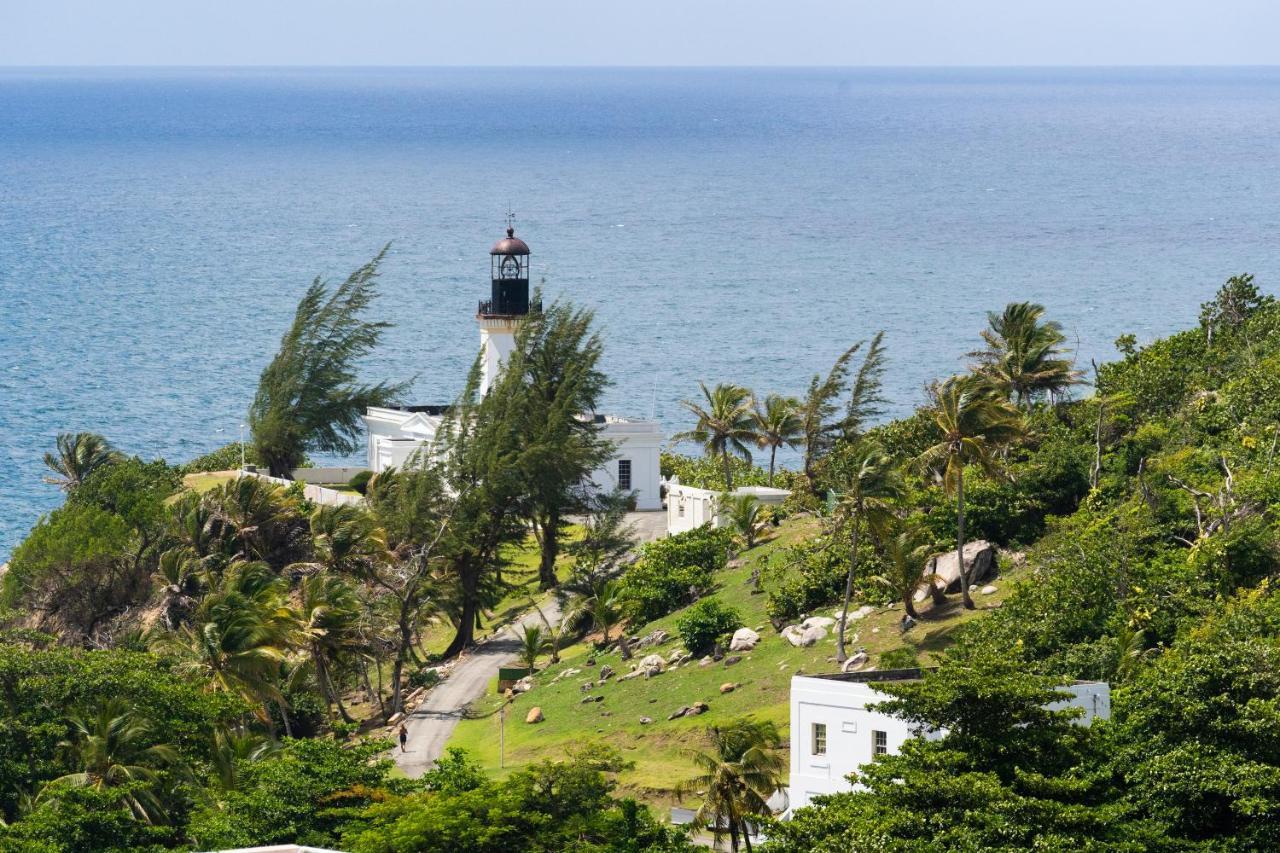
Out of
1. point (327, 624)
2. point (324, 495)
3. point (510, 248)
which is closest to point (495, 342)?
point (510, 248)

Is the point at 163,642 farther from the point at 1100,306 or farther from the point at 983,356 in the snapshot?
the point at 1100,306

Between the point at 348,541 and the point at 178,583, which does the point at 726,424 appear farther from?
the point at 178,583

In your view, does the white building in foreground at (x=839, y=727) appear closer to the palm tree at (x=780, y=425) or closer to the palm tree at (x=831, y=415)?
the palm tree at (x=831, y=415)

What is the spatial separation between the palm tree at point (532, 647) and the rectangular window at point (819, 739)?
1818cm

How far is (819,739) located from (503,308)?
41680 millimetres

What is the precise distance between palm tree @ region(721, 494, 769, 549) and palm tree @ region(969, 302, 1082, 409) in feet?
26.1

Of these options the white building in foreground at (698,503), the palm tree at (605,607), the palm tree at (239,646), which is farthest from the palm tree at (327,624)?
the white building in foreground at (698,503)

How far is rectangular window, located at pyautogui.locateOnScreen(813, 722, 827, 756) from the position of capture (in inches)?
1609

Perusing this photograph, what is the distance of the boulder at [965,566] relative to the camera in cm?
5406

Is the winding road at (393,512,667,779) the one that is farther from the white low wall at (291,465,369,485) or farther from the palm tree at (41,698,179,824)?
the white low wall at (291,465,369,485)

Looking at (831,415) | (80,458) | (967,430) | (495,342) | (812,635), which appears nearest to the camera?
(967,430)

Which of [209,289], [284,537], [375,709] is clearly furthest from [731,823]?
[209,289]

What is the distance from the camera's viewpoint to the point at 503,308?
80562 mm

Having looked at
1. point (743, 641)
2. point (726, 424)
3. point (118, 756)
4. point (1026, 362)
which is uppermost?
point (1026, 362)
